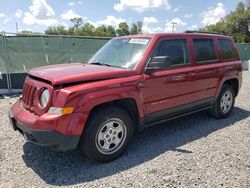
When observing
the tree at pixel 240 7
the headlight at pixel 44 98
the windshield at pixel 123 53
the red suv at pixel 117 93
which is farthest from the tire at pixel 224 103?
the tree at pixel 240 7

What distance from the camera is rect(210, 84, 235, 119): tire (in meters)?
6.18

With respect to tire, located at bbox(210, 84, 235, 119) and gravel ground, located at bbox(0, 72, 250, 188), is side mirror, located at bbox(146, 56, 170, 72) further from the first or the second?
tire, located at bbox(210, 84, 235, 119)

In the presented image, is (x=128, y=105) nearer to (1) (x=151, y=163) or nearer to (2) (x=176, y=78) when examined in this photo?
(1) (x=151, y=163)

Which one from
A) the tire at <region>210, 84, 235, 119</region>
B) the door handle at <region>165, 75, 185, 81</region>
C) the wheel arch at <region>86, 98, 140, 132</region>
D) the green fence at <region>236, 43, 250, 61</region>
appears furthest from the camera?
the green fence at <region>236, 43, 250, 61</region>

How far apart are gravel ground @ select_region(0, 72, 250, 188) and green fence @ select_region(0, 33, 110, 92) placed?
4173 mm

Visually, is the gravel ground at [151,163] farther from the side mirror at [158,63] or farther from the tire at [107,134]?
the side mirror at [158,63]

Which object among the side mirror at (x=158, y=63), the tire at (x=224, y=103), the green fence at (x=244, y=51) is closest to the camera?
the side mirror at (x=158, y=63)

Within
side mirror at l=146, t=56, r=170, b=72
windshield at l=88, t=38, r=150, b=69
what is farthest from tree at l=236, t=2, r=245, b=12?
side mirror at l=146, t=56, r=170, b=72

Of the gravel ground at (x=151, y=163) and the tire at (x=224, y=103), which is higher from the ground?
the tire at (x=224, y=103)

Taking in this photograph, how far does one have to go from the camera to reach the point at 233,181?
3602 mm

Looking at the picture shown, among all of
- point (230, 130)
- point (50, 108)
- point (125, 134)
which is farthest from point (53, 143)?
point (230, 130)

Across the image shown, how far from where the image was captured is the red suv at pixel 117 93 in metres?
3.63

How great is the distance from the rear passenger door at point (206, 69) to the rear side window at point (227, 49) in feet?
1.01

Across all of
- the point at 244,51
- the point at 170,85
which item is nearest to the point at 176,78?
the point at 170,85
